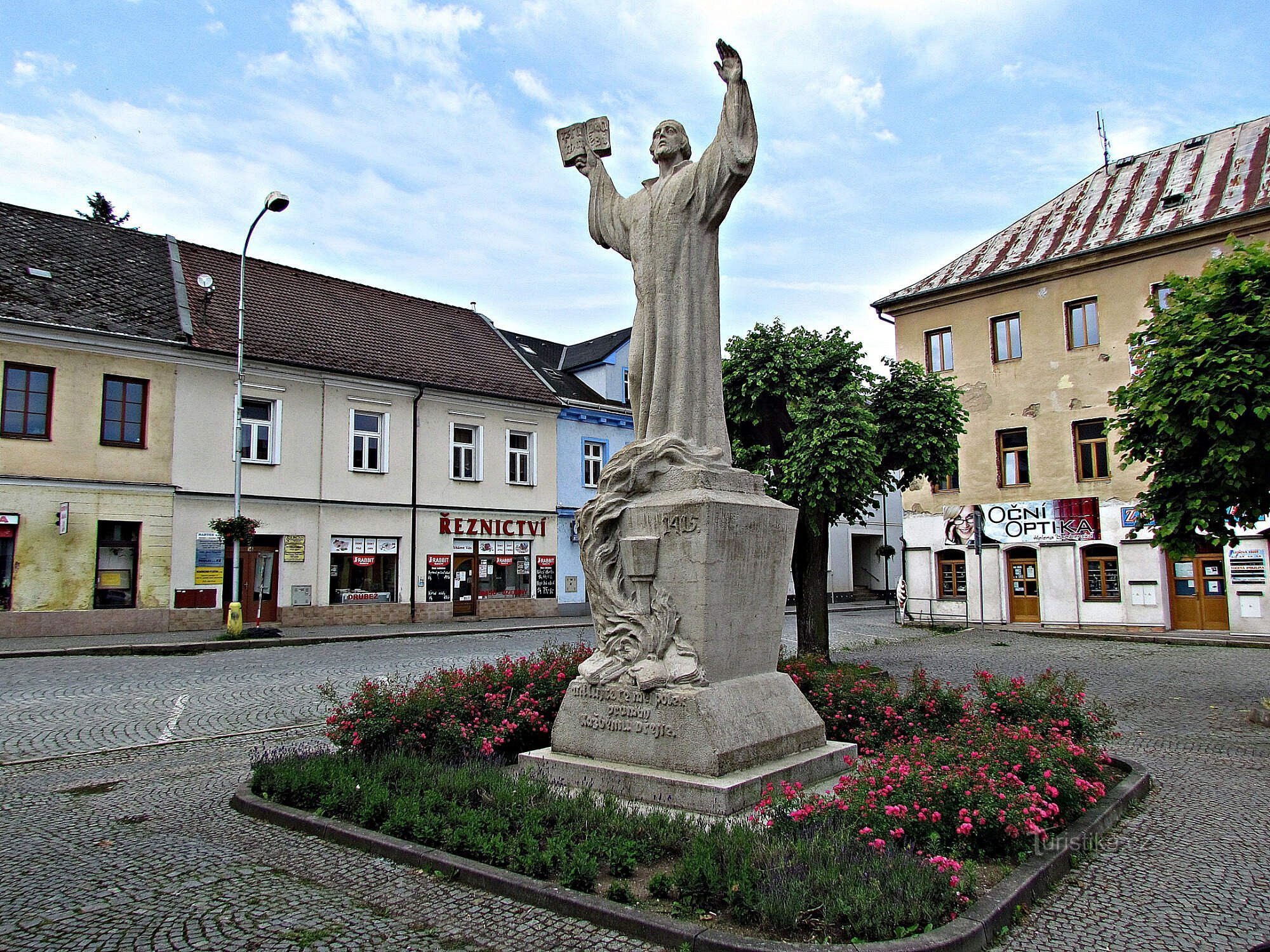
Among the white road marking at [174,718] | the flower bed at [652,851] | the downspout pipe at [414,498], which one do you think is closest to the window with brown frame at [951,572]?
the downspout pipe at [414,498]

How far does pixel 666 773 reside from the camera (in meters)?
5.83

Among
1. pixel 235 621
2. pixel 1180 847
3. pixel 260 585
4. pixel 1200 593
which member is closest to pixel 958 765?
pixel 1180 847

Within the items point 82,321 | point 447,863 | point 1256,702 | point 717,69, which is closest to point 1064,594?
point 1256,702

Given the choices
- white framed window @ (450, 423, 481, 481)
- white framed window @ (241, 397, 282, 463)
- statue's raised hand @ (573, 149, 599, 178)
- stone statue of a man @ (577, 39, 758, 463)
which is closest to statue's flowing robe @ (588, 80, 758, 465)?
stone statue of a man @ (577, 39, 758, 463)

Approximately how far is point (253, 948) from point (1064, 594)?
84.5ft

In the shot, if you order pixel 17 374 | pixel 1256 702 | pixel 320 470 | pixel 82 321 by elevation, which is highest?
pixel 82 321

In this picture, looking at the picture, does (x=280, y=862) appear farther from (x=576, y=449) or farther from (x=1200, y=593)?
(x=576, y=449)

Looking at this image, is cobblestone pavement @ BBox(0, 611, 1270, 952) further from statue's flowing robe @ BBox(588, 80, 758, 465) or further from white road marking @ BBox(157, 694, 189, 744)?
statue's flowing robe @ BBox(588, 80, 758, 465)

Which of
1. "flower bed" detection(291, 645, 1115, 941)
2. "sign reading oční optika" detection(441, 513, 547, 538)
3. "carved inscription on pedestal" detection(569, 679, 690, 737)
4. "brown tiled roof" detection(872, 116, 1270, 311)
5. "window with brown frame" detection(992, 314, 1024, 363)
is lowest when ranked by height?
"flower bed" detection(291, 645, 1115, 941)

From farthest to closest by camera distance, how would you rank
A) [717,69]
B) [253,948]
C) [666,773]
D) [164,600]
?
[164,600], [717,69], [666,773], [253,948]

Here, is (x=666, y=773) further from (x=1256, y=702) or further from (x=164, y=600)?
(x=164, y=600)

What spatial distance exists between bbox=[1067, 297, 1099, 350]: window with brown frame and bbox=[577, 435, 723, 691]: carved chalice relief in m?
23.0

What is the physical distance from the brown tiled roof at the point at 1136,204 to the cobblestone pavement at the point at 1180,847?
15.6m

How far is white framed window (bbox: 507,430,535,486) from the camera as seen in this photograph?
3034 centimetres
